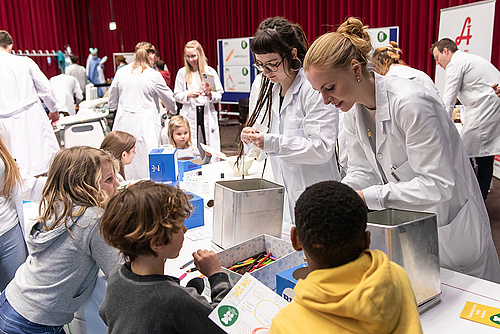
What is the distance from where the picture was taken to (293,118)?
1943 millimetres

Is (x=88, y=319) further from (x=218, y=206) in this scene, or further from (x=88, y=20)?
(x=88, y=20)

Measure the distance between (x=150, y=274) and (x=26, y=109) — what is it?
146 inches

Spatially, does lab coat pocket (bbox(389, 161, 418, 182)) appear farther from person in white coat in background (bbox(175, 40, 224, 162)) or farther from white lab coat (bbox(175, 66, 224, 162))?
white lab coat (bbox(175, 66, 224, 162))

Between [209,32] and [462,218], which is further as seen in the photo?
[209,32]

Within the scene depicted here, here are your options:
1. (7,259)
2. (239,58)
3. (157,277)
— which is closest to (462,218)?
(157,277)

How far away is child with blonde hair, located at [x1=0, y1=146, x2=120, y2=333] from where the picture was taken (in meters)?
1.43

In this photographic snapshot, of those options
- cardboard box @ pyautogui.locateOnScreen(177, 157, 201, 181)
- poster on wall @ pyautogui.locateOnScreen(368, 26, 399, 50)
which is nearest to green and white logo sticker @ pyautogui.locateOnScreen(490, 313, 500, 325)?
cardboard box @ pyautogui.locateOnScreen(177, 157, 201, 181)

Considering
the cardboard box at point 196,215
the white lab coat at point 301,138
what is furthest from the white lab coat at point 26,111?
the white lab coat at point 301,138

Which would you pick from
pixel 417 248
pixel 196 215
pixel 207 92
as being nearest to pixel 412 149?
pixel 417 248

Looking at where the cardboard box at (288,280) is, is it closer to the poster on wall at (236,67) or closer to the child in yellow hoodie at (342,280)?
the child in yellow hoodie at (342,280)

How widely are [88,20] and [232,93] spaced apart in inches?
252

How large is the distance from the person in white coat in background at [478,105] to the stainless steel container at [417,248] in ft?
10.6

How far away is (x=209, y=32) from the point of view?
9680 millimetres

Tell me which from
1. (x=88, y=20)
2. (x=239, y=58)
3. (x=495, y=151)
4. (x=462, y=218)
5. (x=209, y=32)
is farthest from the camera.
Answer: (x=88, y=20)
